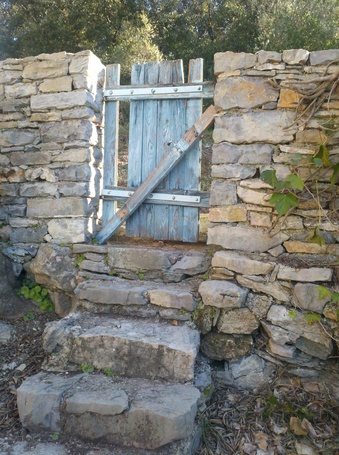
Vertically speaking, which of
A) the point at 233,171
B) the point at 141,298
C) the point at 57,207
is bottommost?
the point at 141,298

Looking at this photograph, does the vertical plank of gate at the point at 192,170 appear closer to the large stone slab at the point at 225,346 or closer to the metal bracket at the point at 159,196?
the metal bracket at the point at 159,196

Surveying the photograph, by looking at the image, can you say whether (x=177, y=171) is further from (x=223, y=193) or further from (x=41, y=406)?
(x=41, y=406)

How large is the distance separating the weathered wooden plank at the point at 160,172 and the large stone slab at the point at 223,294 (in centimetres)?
106

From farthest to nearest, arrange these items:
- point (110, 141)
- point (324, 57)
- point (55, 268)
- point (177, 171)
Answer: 1. point (110, 141)
2. point (177, 171)
3. point (55, 268)
4. point (324, 57)

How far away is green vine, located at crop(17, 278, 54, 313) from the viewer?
11.4 ft

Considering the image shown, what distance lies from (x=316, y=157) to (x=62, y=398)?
2221mm

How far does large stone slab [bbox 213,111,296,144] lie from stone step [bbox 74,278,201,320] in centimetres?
116

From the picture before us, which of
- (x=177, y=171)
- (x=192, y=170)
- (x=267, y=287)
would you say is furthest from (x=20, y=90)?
(x=267, y=287)

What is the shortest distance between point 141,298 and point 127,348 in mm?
485

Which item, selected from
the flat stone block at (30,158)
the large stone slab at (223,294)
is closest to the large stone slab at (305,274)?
the large stone slab at (223,294)

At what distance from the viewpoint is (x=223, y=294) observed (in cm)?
274

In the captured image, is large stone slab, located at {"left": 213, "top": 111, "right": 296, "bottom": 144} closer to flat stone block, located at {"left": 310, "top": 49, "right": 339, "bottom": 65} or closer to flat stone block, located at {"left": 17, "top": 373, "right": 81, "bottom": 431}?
flat stone block, located at {"left": 310, "top": 49, "right": 339, "bottom": 65}

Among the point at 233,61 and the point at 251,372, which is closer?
the point at 251,372

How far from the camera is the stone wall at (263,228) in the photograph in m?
2.62
